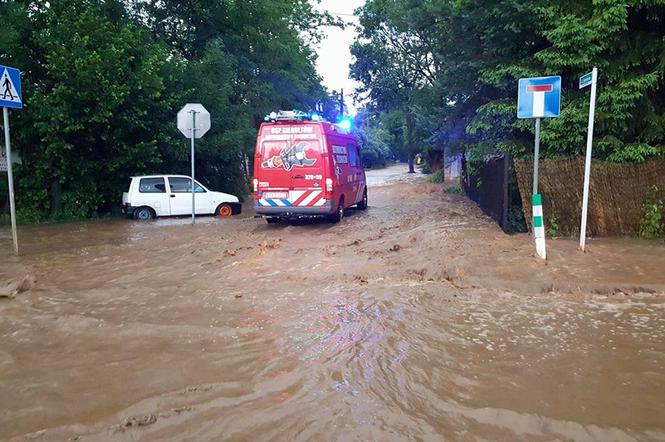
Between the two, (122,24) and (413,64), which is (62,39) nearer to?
(122,24)

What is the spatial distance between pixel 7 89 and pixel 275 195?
568 centimetres

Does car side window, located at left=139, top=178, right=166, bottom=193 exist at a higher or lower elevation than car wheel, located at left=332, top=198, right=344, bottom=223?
higher

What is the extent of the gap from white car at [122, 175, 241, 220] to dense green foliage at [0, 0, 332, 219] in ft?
2.52

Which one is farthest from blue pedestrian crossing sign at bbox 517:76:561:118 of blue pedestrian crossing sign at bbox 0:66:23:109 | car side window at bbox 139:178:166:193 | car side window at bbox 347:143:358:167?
car side window at bbox 139:178:166:193

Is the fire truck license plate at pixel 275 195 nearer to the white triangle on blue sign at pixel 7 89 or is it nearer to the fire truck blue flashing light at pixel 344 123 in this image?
the fire truck blue flashing light at pixel 344 123

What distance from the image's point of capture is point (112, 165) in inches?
Answer: 587

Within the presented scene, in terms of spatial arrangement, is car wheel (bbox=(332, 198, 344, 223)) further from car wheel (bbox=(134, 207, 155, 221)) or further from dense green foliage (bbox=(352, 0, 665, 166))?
car wheel (bbox=(134, 207, 155, 221))

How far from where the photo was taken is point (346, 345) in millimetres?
4406

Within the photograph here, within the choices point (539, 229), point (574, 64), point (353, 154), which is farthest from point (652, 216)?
Answer: point (353, 154)

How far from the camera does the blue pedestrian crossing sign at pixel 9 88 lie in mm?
8156

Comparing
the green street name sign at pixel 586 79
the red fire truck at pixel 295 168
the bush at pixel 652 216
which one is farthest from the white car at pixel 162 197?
the bush at pixel 652 216

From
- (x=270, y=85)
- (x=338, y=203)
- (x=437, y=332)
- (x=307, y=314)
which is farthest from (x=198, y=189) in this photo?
(x=437, y=332)

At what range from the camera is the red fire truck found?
11758 mm

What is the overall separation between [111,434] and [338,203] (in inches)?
381
